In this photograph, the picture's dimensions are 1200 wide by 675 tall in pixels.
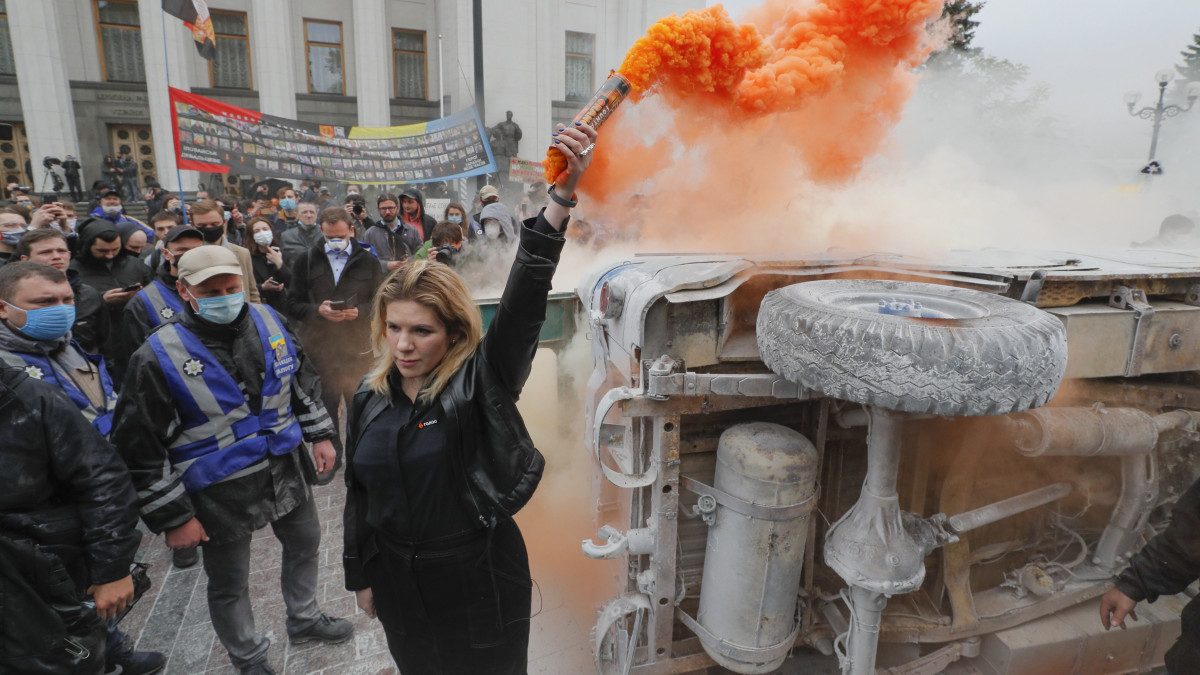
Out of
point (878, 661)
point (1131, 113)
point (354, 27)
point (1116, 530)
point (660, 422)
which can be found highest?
point (354, 27)

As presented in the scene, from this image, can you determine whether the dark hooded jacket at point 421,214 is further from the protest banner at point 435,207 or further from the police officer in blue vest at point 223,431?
the police officer in blue vest at point 223,431

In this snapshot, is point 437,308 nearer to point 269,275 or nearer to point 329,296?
point 329,296

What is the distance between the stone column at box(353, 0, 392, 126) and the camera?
79.8ft

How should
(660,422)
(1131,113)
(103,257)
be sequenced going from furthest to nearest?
(1131,113) → (103,257) → (660,422)

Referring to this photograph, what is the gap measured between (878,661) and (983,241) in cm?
383

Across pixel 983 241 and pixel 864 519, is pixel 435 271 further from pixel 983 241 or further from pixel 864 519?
pixel 983 241

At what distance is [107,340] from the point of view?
499 centimetres

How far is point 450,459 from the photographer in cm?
210

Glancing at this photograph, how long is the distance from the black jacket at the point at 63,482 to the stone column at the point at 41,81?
83.8 ft

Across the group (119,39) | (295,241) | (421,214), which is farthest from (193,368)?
(119,39)

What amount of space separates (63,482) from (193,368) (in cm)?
64

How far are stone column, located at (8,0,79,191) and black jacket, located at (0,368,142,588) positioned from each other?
25.6 meters

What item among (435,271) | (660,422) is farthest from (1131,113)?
(435,271)

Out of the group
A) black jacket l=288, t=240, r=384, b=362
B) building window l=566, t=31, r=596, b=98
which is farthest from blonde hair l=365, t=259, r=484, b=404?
building window l=566, t=31, r=596, b=98
